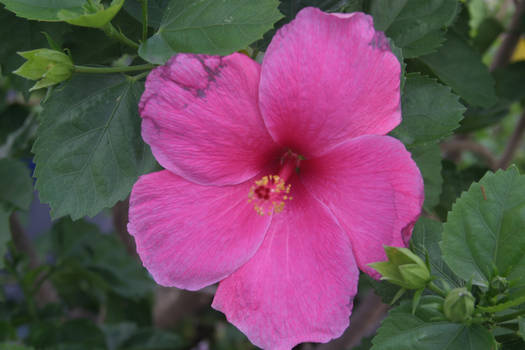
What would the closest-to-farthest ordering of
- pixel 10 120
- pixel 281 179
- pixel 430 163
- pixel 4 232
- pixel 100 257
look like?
1. pixel 281 179
2. pixel 430 163
3. pixel 4 232
4. pixel 10 120
5. pixel 100 257

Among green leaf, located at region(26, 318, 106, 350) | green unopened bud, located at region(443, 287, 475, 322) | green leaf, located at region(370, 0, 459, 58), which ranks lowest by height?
green leaf, located at region(26, 318, 106, 350)

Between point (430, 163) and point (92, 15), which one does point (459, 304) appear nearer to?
point (430, 163)

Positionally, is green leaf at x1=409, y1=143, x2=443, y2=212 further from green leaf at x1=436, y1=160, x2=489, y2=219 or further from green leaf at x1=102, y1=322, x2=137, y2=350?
green leaf at x1=102, y1=322, x2=137, y2=350

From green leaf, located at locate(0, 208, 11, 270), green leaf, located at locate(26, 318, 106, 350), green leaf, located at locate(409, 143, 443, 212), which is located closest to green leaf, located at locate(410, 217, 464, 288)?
green leaf, located at locate(409, 143, 443, 212)

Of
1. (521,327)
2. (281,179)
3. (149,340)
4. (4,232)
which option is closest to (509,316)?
(521,327)

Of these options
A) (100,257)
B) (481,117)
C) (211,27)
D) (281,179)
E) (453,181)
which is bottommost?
(100,257)

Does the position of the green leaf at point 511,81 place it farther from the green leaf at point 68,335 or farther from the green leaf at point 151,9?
the green leaf at point 68,335

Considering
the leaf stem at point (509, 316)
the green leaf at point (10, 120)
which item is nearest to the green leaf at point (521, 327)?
the leaf stem at point (509, 316)
